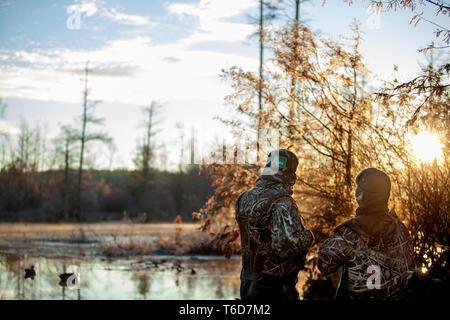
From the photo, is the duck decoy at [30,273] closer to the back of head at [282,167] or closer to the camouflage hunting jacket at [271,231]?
the camouflage hunting jacket at [271,231]

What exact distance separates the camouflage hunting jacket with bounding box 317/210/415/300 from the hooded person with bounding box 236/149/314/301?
0.97ft

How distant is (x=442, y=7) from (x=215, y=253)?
15834 mm

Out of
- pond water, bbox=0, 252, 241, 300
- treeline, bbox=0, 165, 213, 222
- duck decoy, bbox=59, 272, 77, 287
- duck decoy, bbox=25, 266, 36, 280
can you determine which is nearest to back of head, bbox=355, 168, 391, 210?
pond water, bbox=0, 252, 241, 300

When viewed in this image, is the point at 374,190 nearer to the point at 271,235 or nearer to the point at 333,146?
the point at 271,235

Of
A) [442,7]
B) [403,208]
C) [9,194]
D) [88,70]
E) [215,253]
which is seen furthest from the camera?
[9,194]

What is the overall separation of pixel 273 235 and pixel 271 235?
3 centimetres

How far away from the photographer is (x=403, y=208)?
7.08 m

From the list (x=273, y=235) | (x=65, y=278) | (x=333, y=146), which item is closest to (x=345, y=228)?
(x=273, y=235)

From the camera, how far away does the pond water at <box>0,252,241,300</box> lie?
1118 cm

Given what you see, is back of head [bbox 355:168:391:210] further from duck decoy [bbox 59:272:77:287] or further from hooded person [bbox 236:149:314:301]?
duck decoy [bbox 59:272:77:287]

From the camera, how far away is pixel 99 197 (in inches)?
2041
